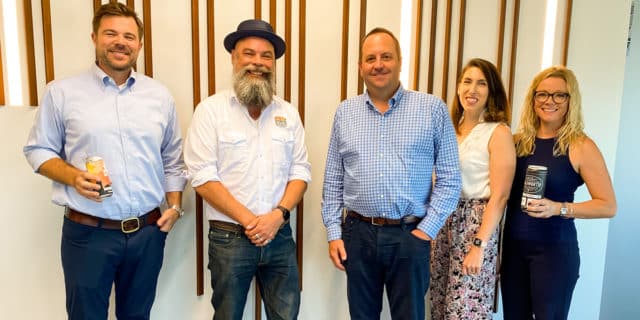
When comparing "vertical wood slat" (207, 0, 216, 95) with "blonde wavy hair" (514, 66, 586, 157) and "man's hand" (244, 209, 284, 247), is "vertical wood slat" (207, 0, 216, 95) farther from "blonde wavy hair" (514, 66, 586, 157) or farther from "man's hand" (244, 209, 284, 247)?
"blonde wavy hair" (514, 66, 586, 157)

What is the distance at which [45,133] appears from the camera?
1.57 m

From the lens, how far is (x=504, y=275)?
1.99m

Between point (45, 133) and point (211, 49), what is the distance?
921mm

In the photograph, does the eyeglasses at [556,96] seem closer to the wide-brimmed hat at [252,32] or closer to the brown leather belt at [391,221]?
the brown leather belt at [391,221]

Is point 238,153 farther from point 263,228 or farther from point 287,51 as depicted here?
point 287,51

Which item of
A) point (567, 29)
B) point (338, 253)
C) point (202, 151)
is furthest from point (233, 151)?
point (567, 29)

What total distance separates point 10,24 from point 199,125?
41.1 inches

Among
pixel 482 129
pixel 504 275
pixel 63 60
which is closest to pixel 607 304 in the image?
pixel 504 275

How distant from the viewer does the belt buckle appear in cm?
163

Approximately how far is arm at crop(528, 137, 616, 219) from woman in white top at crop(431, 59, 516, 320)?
269 mm

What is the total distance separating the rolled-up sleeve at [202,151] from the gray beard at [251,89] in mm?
184

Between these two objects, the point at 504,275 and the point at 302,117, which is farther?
the point at 302,117

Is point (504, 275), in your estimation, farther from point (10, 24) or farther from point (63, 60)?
point (10, 24)

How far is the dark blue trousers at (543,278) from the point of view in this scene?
70.3 inches
